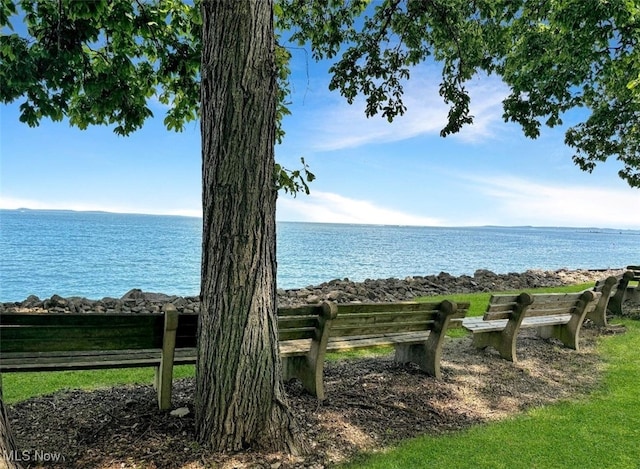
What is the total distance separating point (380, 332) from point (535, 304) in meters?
2.81

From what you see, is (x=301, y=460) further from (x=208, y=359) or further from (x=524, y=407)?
(x=524, y=407)

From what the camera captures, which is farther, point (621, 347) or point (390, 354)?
point (621, 347)

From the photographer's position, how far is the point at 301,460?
332cm

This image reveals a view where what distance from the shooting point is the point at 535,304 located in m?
6.54

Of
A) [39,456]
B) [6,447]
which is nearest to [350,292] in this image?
[39,456]

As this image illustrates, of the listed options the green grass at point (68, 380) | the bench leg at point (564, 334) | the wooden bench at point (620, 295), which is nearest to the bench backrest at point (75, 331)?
the green grass at point (68, 380)

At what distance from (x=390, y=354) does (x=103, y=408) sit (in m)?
3.96

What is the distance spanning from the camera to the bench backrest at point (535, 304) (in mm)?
6186

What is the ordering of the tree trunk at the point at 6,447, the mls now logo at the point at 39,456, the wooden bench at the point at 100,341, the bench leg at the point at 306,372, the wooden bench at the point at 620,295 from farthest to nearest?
the wooden bench at the point at 620,295
the bench leg at the point at 306,372
the wooden bench at the point at 100,341
the mls now logo at the point at 39,456
the tree trunk at the point at 6,447

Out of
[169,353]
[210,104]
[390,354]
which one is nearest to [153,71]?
[210,104]

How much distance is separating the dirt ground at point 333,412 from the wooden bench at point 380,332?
7.2 inches

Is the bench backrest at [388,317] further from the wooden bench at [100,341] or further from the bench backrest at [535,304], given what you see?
the bench backrest at [535,304]

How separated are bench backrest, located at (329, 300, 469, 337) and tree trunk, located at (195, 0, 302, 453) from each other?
1.34 meters

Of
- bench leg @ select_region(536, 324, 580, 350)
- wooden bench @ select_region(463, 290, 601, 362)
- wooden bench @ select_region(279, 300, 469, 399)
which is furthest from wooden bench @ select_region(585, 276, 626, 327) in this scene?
wooden bench @ select_region(279, 300, 469, 399)
